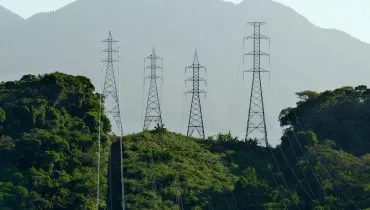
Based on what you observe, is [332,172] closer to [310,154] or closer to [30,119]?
[310,154]

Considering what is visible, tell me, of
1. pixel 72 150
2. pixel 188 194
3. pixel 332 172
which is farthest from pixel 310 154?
pixel 72 150

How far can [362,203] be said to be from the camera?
48906 mm

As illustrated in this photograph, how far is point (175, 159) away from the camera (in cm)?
5903

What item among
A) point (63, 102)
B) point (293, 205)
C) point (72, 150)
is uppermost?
point (63, 102)

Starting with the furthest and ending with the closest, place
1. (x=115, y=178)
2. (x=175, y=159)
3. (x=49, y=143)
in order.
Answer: (x=175, y=159)
(x=115, y=178)
(x=49, y=143)

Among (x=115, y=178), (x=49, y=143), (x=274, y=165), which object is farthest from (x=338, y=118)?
(x=49, y=143)

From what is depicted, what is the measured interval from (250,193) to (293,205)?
10.5 ft

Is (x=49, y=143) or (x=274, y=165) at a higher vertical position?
(x=49, y=143)

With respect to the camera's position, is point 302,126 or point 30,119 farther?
point 302,126

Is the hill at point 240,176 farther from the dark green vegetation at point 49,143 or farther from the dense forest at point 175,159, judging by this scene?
the dark green vegetation at point 49,143

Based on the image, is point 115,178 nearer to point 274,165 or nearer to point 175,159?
point 175,159

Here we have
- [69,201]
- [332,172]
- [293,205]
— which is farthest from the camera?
[332,172]

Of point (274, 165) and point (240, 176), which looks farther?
point (274, 165)

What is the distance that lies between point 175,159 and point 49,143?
36.1 feet
